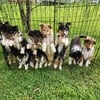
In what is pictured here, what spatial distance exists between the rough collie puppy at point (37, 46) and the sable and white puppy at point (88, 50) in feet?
1.91

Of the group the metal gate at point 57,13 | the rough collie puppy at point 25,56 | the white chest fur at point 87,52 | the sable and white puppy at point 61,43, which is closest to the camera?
the sable and white puppy at point 61,43

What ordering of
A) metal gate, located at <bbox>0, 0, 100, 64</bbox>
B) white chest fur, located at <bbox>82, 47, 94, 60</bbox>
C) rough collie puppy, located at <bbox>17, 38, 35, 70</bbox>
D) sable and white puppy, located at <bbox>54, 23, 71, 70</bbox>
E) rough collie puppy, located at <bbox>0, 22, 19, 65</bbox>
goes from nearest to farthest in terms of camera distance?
rough collie puppy, located at <bbox>0, 22, 19, 65</bbox> → sable and white puppy, located at <bbox>54, 23, 71, 70</bbox> → rough collie puppy, located at <bbox>17, 38, 35, 70</bbox> → white chest fur, located at <bbox>82, 47, 94, 60</bbox> → metal gate, located at <bbox>0, 0, 100, 64</bbox>

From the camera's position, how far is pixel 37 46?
3256 mm

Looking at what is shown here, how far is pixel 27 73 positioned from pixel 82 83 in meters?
0.81

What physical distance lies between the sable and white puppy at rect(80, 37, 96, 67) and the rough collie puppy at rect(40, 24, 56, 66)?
1.53ft

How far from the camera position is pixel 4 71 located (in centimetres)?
360

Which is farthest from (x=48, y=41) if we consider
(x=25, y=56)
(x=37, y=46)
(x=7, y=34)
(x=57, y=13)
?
(x=57, y=13)

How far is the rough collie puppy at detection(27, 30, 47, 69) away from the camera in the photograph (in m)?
3.11

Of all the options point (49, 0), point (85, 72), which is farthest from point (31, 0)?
point (85, 72)

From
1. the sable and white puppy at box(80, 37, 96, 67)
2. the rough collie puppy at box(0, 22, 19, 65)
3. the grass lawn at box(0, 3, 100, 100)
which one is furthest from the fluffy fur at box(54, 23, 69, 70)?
the rough collie puppy at box(0, 22, 19, 65)

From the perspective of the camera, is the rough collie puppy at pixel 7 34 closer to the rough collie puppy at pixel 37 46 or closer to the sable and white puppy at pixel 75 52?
the rough collie puppy at pixel 37 46

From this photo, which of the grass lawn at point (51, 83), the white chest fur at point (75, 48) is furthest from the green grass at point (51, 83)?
the white chest fur at point (75, 48)

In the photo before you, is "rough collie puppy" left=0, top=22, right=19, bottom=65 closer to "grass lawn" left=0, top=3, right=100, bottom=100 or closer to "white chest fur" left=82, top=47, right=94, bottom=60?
"grass lawn" left=0, top=3, right=100, bottom=100

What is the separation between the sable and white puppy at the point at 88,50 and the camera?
338 cm
